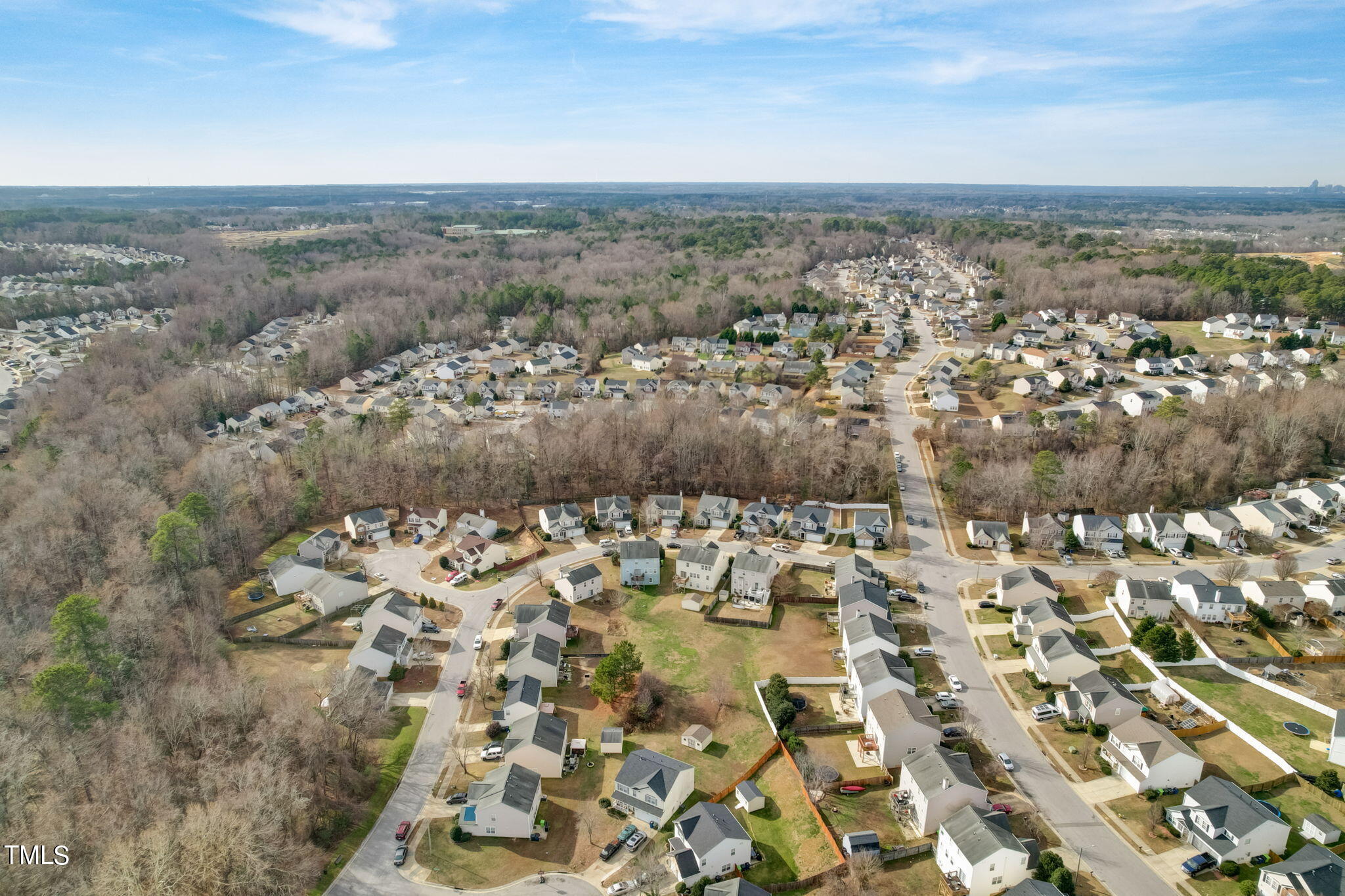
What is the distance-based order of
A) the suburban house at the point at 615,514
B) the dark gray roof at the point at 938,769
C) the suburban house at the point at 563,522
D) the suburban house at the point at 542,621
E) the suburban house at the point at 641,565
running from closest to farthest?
the dark gray roof at the point at 938,769, the suburban house at the point at 542,621, the suburban house at the point at 641,565, the suburban house at the point at 563,522, the suburban house at the point at 615,514

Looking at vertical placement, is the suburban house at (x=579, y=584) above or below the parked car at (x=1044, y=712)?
above

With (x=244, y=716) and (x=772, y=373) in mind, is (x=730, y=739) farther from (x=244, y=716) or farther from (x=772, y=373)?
(x=772, y=373)

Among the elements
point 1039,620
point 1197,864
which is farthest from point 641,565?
point 1197,864

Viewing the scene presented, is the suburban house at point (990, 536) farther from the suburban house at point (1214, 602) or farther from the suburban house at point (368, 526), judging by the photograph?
the suburban house at point (368, 526)

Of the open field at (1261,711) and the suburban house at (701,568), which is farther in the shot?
the suburban house at (701,568)

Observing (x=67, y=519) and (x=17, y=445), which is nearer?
(x=67, y=519)

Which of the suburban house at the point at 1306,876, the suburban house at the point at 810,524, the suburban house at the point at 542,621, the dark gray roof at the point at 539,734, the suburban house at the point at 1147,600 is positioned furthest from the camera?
the suburban house at the point at 810,524

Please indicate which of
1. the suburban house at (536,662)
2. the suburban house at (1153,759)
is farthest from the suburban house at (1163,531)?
the suburban house at (536,662)

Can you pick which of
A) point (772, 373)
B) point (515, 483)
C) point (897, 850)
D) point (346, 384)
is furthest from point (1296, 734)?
point (346, 384)
